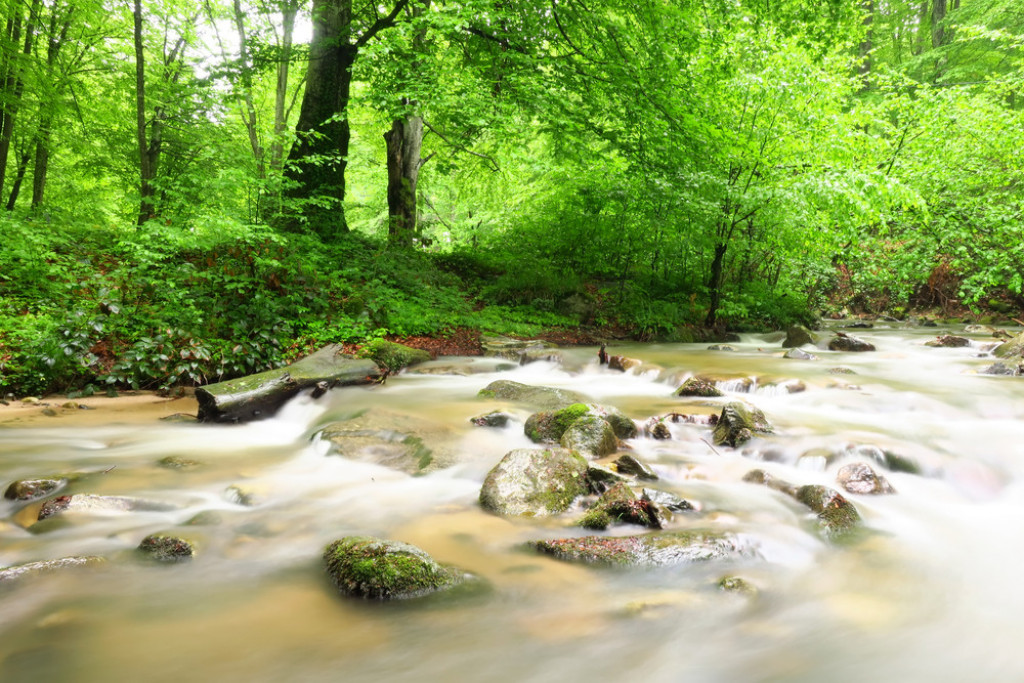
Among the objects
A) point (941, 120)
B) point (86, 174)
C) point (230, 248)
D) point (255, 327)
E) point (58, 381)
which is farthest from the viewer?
point (941, 120)

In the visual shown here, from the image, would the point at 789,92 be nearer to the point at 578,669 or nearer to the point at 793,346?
the point at 793,346

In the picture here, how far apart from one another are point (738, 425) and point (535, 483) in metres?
2.22

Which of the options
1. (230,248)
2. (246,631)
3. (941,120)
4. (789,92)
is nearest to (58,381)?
(230,248)

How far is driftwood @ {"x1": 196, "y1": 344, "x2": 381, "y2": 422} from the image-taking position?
5.70 m

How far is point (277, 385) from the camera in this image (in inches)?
243

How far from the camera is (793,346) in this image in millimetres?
10992

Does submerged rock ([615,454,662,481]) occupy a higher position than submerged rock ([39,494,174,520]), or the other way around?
submerged rock ([615,454,662,481])

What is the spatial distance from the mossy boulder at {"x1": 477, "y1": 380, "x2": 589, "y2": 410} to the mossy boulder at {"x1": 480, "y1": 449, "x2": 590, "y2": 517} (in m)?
2.13

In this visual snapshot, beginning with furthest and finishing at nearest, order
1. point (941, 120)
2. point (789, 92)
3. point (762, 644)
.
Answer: point (941, 120), point (789, 92), point (762, 644)

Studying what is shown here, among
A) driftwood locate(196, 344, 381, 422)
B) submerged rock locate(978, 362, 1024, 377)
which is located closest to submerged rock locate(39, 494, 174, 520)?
driftwood locate(196, 344, 381, 422)

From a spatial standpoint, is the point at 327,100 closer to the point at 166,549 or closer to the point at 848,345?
the point at 166,549

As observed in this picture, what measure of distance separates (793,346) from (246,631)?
1096 cm

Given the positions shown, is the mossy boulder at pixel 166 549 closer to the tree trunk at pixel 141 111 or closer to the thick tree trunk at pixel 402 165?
the tree trunk at pixel 141 111

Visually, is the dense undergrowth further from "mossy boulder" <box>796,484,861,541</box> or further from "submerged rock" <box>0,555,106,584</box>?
"mossy boulder" <box>796,484,861,541</box>
